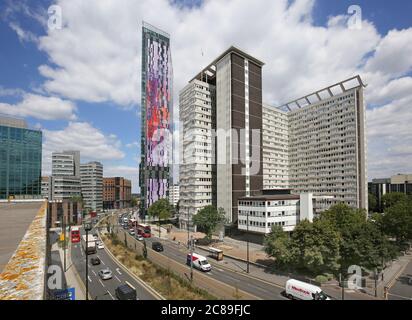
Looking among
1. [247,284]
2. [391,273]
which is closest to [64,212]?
[247,284]

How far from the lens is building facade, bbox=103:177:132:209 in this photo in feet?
580

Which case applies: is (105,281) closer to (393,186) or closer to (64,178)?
(64,178)

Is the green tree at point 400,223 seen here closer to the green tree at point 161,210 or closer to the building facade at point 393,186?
the green tree at point 161,210

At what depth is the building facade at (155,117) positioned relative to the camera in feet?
340

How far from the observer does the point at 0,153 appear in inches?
3762

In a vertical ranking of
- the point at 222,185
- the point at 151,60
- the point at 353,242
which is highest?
the point at 151,60

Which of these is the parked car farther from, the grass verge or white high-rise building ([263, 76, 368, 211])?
white high-rise building ([263, 76, 368, 211])

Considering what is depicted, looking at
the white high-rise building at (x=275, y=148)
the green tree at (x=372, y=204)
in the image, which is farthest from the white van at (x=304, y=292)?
the green tree at (x=372, y=204)

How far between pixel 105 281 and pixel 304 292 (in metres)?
25.0
